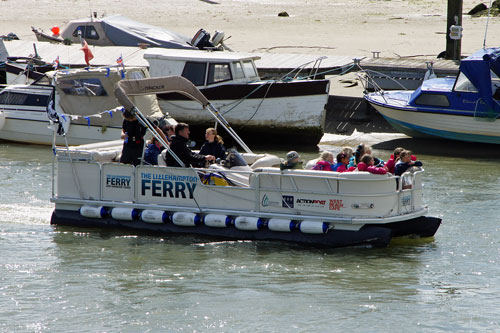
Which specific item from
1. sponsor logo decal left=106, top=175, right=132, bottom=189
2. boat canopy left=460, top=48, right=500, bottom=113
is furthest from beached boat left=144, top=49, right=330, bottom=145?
sponsor logo decal left=106, top=175, right=132, bottom=189

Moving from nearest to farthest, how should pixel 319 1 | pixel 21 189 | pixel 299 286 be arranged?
pixel 299 286 < pixel 21 189 < pixel 319 1

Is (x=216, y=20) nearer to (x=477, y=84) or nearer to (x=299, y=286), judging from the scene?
(x=477, y=84)

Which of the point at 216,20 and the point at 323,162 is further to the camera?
the point at 216,20

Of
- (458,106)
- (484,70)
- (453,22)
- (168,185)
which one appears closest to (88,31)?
(453,22)

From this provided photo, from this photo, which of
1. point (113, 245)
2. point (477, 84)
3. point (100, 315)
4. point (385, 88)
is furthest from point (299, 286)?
point (385, 88)

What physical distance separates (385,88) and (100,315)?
1589 centimetres

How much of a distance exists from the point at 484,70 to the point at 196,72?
23.2ft

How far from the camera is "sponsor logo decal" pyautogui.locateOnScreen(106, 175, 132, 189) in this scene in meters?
13.0

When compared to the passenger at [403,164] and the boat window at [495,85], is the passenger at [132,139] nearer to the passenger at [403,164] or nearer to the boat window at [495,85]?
the passenger at [403,164]

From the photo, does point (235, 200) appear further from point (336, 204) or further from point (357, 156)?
point (357, 156)

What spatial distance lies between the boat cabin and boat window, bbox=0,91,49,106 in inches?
120

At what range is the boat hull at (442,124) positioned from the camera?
66.2 ft

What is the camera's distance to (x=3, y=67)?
2453 centimetres

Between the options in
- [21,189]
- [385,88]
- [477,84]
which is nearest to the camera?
[21,189]
